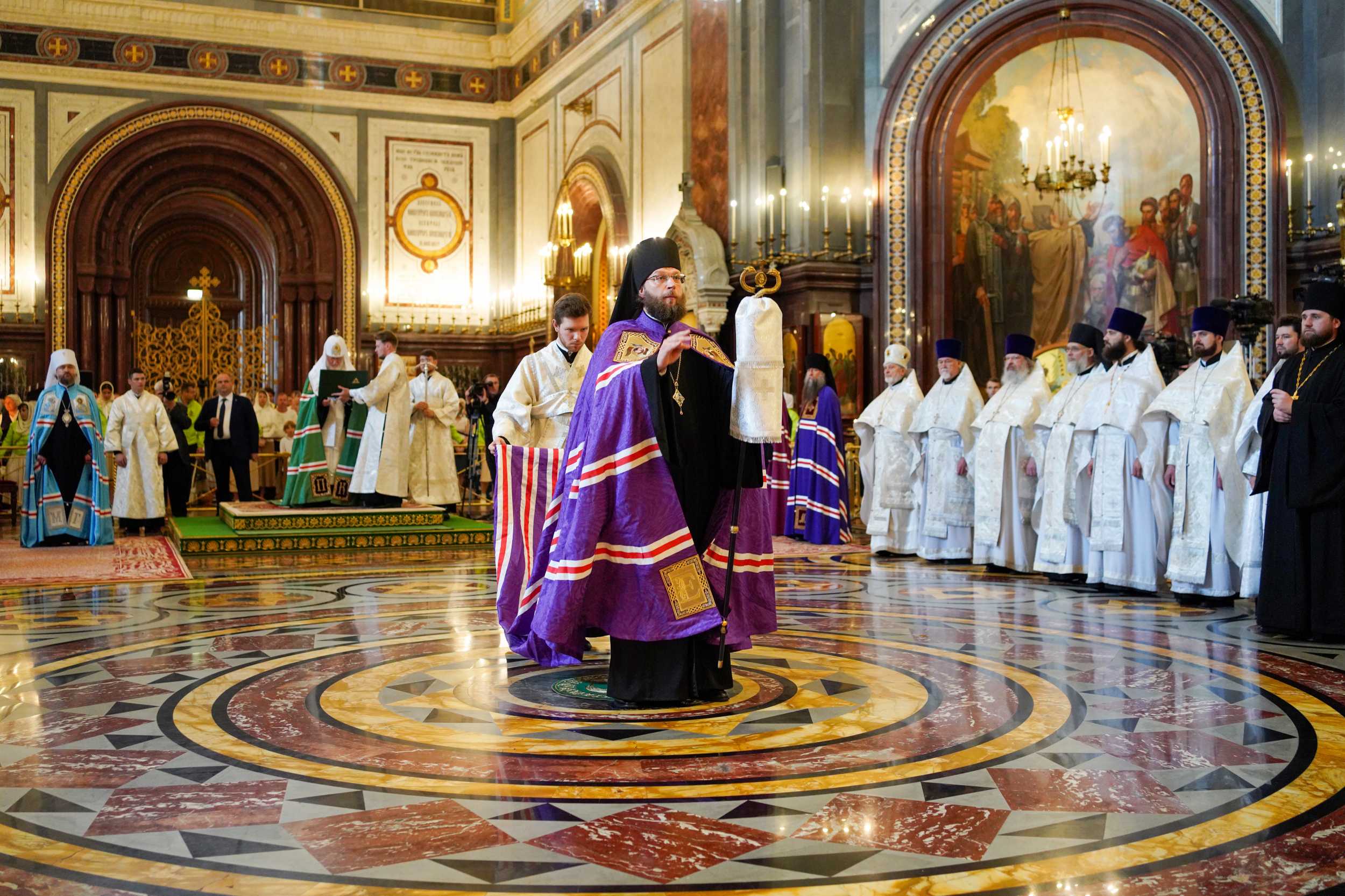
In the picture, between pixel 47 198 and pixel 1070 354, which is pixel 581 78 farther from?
pixel 1070 354

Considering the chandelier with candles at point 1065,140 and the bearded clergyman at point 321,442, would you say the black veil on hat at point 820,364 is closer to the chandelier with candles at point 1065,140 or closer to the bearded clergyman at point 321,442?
the chandelier with candles at point 1065,140

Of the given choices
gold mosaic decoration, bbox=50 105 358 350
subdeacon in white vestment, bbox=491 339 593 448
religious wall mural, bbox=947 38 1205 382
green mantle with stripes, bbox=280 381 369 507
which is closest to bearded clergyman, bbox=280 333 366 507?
green mantle with stripes, bbox=280 381 369 507

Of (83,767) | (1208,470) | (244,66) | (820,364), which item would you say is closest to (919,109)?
(820,364)

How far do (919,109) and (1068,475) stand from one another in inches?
228

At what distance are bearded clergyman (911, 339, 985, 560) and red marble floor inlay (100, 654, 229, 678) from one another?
19.0 ft

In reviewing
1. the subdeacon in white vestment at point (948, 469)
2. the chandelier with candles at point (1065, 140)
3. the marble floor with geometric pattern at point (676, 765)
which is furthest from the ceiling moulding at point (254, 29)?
the marble floor with geometric pattern at point (676, 765)

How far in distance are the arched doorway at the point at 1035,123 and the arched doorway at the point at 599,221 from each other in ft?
17.9

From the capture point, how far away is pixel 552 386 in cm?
598

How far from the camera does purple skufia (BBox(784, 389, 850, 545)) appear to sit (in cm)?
1137

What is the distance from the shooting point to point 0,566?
9.29m

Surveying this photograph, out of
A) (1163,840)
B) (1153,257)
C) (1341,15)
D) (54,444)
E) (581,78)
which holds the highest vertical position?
(581,78)

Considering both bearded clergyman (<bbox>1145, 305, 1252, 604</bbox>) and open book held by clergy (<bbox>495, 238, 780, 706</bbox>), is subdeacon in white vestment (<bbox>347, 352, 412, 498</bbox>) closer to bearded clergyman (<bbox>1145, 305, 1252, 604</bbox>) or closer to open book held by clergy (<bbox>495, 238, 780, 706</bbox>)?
bearded clergyman (<bbox>1145, 305, 1252, 604</bbox>)

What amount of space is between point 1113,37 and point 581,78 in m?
9.73

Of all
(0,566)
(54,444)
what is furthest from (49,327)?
(0,566)
